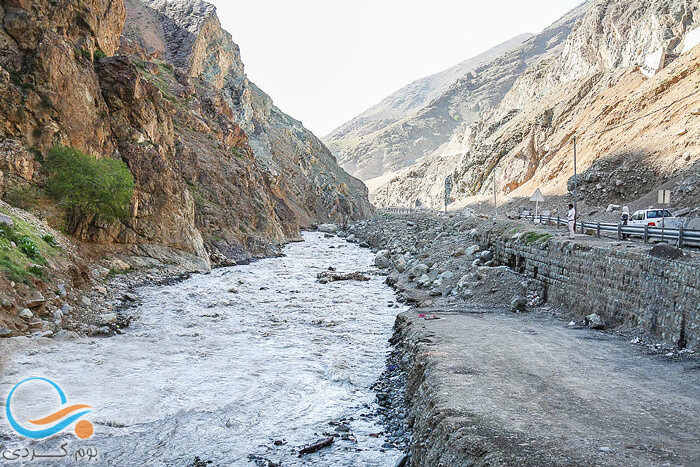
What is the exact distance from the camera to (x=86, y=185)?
22.9 metres

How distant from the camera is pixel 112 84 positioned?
28.4 m

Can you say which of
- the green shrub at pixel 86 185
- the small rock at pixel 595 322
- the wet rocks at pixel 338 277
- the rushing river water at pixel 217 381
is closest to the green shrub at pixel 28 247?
the rushing river water at pixel 217 381

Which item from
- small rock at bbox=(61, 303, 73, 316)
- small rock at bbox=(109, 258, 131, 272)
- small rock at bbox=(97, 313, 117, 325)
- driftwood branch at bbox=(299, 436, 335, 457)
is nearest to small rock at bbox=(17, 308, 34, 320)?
small rock at bbox=(61, 303, 73, 316)

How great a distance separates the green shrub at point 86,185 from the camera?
22391 mm

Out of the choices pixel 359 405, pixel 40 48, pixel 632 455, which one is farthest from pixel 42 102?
pixel 632 455

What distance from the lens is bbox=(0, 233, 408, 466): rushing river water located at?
841cm

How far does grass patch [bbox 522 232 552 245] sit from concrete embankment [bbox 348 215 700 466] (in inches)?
2.5

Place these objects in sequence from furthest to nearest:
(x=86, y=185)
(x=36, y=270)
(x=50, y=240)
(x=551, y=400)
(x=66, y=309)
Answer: (x=86, y=185) < (x=50, y=240) < (x=36, y=270) < (x=66, y=309) < (x=551, y=400)

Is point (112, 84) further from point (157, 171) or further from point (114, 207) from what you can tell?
point (114, 207)

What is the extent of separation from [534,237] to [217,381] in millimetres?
14370

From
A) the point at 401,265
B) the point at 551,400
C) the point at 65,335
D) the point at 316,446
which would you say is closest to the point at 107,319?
the point at 65,335

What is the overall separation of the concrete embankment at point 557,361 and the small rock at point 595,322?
18cm

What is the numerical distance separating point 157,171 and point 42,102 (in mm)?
6969

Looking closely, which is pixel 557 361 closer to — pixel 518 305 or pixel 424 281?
pixel 518 305
